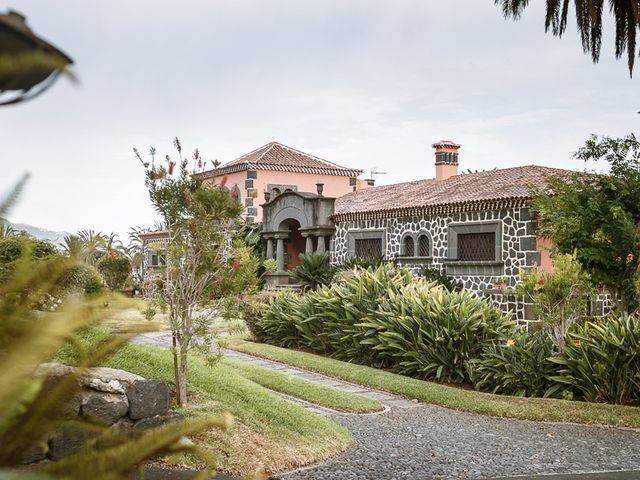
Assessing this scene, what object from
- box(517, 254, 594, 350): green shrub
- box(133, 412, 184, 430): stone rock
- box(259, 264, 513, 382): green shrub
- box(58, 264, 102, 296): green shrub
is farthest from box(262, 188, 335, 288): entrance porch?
box(58, 264, 102, 296): green shrub

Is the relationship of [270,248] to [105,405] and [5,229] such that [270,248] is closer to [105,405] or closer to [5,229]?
[105,405]

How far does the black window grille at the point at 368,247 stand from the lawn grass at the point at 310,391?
10.3 m

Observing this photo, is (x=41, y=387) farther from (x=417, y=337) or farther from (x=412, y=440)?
(x=417, y=337)

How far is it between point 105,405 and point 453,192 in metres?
15.6

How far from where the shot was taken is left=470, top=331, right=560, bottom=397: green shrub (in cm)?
1124

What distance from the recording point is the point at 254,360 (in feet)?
46.9

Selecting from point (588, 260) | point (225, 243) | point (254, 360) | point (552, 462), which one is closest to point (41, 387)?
point (552, 462)

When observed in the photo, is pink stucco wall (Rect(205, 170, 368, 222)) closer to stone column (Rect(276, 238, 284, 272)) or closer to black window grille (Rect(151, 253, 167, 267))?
stone column (Rect(276, 238, 284, 272))

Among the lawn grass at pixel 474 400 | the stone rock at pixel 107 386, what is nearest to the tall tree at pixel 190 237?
the stone rock at pixel 107 386

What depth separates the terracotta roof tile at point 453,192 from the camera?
18.9m

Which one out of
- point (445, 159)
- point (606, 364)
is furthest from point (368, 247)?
point (606, 364)

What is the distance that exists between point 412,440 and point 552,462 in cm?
154

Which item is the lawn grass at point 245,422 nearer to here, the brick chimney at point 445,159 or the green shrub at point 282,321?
the green shrub at point 282,321

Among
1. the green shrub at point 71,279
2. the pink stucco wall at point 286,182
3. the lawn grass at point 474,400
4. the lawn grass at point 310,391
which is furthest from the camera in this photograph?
the pink stucco wall at point 286,182
